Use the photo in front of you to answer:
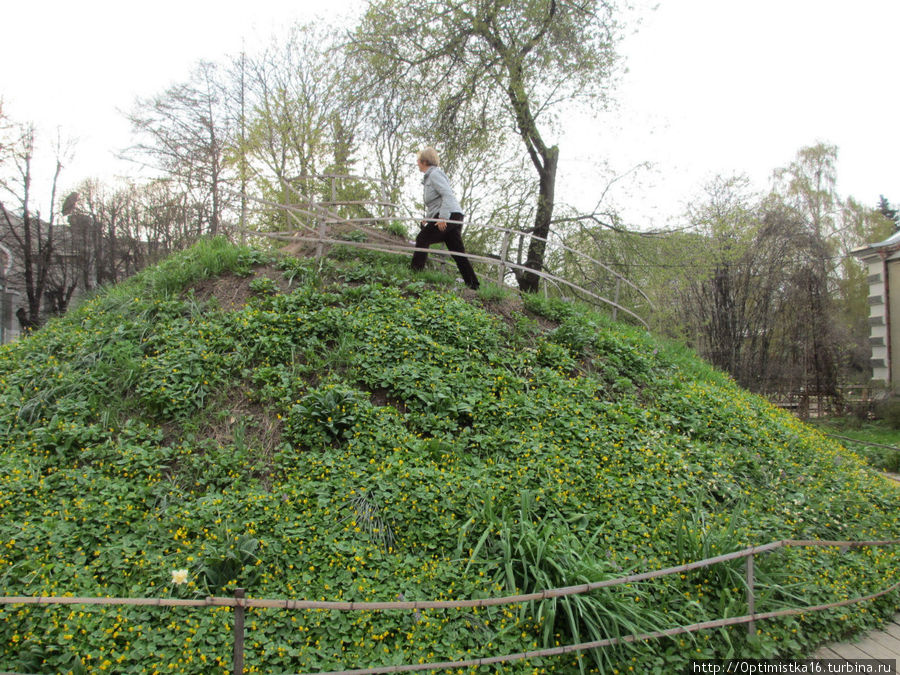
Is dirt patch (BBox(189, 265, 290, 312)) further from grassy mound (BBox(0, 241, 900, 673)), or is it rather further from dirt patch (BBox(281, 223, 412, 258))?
dirt patch (BBox(281, 223, 412, 258))

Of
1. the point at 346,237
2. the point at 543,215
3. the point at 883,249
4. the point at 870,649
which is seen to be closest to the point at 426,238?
the point at 346,237

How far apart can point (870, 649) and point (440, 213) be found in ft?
17.2

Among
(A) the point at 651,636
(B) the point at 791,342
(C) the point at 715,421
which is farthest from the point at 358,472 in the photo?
(B) the point at 791,342

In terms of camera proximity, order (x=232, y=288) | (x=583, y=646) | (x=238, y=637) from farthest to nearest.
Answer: (x=232, y=288)
(x=583, y=646)
(x=238, y=637)

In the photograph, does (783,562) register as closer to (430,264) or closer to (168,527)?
(168,527)

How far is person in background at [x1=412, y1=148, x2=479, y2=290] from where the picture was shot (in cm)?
626

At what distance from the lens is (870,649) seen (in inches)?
→ 124

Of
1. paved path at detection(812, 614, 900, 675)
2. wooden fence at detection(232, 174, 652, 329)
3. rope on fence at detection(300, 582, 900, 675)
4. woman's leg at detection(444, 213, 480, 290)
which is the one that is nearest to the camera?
rope on fence at detection(300, 582, 900, 675)

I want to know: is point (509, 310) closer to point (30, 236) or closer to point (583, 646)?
point (583, 646)

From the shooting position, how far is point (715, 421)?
17.6ft

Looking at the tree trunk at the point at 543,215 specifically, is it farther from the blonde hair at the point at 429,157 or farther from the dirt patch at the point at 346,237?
the blonde hair at the point at 429,157

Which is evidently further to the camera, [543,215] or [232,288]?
[543,215]

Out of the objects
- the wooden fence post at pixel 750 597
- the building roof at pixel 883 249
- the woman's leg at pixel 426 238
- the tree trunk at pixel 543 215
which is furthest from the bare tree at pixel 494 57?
the building roof at pixel 883 249

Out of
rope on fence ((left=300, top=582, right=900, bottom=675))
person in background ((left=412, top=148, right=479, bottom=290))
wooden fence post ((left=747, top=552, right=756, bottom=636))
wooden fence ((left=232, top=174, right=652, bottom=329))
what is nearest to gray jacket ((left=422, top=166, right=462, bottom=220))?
person in background ((left=412, top=148, right=479, bottom=290))
